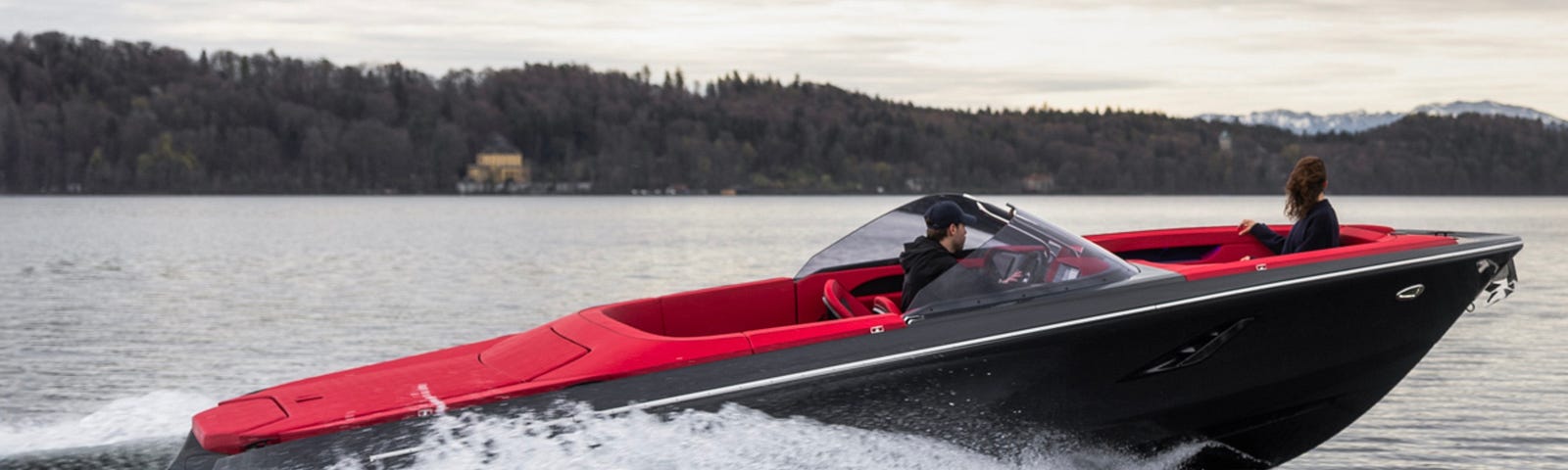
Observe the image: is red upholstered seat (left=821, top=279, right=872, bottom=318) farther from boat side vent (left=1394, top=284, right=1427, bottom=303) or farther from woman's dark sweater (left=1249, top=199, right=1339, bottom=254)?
boat side vent (left=1394, top=284, right=1427, bottom=303)

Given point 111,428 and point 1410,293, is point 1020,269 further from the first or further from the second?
point 111,428

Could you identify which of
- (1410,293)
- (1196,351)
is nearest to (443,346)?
(1196,351)

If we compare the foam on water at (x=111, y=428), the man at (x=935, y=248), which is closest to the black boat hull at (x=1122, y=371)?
the man at (x=935, y=248)

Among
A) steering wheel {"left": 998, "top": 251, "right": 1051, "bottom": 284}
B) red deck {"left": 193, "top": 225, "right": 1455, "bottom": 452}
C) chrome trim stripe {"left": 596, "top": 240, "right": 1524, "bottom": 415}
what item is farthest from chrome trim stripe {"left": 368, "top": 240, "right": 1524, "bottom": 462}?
steering wheel {"left": 998, "top": 251, "right": 1051, "bottom": 284}

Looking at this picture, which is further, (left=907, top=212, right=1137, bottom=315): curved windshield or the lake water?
(left=907, top=212, right=1137, bottom=315): curved windshield

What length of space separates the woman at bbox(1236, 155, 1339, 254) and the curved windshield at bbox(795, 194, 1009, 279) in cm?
179

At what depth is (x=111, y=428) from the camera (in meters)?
8.21

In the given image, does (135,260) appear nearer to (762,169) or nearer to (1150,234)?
(1150,234)

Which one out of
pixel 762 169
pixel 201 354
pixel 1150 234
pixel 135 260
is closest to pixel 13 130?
pixel 762 169

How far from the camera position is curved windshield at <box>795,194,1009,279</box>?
652cm

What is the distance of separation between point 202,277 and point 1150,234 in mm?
24504

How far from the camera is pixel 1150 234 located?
868 cm

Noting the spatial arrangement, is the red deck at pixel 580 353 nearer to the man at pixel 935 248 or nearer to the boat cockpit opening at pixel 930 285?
the boat cockpit opening at pixel 930 285

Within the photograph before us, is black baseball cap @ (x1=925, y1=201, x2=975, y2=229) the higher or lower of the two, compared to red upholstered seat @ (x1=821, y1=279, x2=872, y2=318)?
higher
